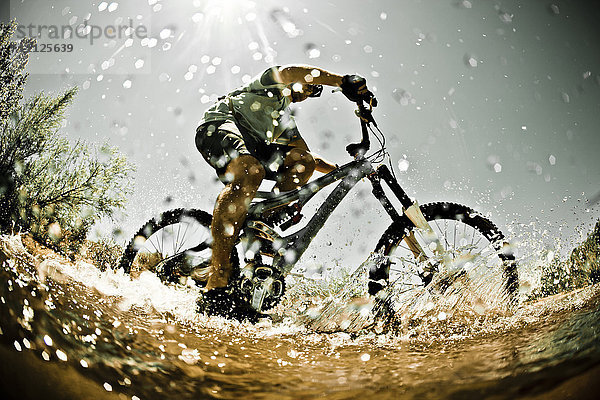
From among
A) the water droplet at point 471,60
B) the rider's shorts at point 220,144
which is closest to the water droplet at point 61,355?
the rider's shorts at point 220,144

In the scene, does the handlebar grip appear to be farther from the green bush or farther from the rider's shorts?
the green bush

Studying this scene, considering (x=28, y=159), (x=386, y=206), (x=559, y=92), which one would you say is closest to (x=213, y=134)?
(x=28, y=159)

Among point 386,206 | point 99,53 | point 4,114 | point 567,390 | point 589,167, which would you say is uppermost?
point 99,53

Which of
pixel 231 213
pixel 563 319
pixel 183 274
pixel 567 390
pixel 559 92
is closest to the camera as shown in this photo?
pixel 567 390

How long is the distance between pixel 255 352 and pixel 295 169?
0.41 metres

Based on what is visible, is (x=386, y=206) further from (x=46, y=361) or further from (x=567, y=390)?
(x=46, y=361)

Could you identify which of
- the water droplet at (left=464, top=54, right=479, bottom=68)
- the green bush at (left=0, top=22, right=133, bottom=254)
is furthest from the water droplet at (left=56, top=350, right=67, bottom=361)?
the water droplet at (left=464, top=54, right=479, bottom=68)

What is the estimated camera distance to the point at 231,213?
57cm

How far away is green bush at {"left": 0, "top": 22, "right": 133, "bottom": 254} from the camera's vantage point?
416mm

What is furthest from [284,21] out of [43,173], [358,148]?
[43,173]

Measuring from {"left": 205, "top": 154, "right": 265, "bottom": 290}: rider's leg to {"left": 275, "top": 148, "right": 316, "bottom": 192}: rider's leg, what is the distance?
11 centimetres

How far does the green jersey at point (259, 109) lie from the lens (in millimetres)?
591

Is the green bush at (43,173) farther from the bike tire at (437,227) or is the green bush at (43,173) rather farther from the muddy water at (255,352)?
the bike tire at (437,227)

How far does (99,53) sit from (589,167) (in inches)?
29.1
